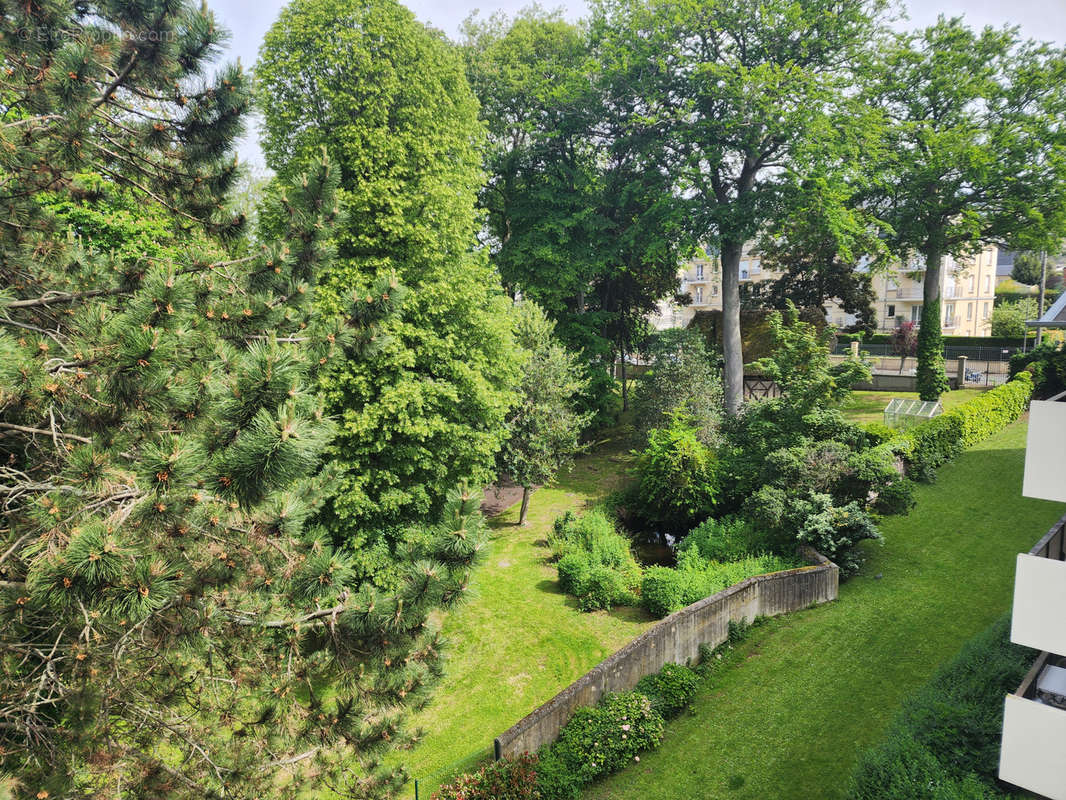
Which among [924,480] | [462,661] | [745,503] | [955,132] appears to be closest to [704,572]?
[745,503]

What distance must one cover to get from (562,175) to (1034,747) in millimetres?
26196

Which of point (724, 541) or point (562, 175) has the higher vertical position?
point (562, 175)

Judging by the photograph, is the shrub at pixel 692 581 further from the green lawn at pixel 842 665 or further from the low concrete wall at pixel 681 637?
the green lawn at pixel 842 665

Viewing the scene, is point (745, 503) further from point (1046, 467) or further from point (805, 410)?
point (1046, 467)

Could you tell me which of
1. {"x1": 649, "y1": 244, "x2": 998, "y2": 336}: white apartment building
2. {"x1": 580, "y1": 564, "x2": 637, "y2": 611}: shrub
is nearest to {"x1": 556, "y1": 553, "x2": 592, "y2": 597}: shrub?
{"x1": 580, "y1": 564, "x2": 637, "y2": 611}: shrub

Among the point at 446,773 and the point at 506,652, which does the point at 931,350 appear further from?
the point at 446,773

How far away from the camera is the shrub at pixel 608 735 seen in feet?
32.6

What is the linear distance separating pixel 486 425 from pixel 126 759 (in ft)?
37.6

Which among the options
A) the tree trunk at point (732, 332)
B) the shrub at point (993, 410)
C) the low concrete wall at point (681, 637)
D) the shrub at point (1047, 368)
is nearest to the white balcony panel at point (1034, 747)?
the low concrete wall at point (681, 637)

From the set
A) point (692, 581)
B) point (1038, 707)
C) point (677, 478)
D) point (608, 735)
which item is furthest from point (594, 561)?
point (1038, 707)

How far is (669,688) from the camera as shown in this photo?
38.1ft

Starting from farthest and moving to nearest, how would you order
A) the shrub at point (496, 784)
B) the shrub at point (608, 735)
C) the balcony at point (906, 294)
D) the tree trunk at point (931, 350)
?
the balcony at point (906, 294) → the tree trunk at point (931, 350) → the shrub at point (608, 735) → the shrub at point (496, 784)

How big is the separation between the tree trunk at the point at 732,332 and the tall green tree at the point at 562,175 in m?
2.75

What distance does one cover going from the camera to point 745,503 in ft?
56.3
